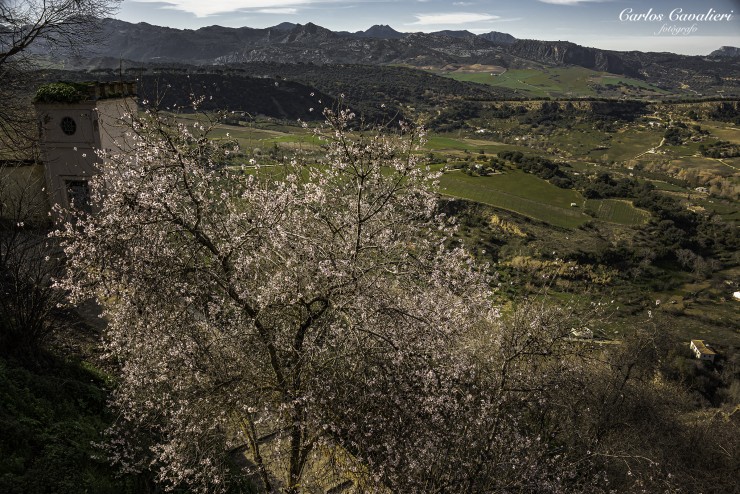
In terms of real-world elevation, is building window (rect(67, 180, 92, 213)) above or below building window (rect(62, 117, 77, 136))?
below

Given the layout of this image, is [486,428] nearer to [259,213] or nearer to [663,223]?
[259,213]

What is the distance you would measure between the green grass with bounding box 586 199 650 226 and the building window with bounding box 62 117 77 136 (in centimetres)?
5902

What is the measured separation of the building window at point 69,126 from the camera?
62.0 ft

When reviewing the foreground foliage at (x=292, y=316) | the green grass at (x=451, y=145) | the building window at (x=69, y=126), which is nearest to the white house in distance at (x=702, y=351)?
the foreground foliage at (x=292, y=316)

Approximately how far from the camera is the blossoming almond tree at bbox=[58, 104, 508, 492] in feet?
23.3

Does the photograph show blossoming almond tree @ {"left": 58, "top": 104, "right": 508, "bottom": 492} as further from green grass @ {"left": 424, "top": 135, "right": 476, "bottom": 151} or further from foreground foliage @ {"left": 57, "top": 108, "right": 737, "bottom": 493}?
green grass @ {"left": 424, "top": 135, "right": 476, "bottom": 151}

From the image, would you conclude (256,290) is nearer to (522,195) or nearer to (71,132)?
(71,132)

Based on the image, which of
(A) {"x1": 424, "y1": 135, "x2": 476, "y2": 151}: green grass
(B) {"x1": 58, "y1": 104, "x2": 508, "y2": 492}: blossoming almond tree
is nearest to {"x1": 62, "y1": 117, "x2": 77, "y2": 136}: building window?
(B) {"x1": 58, "y1": 104, "x2": 508, "y2": 492}: blossoming almond tree

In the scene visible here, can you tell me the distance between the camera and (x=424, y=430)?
7.37 m

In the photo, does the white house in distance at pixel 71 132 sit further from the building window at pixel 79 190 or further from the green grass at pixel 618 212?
the green grass at pixel 618 212

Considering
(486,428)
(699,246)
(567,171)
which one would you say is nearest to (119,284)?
(486,428)

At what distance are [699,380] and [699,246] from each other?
33.3m

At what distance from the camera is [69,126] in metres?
19.0

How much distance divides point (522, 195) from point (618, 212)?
525 inches
